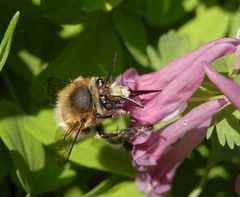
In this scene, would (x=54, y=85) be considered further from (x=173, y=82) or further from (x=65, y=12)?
(x=173, y=82)

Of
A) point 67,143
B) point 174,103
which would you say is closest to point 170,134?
point 174,103

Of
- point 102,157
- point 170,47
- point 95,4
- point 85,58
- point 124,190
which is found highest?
point 95,4

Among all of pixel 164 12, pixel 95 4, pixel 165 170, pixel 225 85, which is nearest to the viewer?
pixel 225 85

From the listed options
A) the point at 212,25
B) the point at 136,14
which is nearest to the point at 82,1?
the point at 136,14

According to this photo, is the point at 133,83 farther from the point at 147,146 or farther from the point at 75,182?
the point at 75,182

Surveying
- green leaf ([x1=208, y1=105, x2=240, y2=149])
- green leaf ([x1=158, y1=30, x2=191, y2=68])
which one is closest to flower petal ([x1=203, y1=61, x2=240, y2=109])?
green leaf ([x1=208, y1=105, x2=240, y2=149])

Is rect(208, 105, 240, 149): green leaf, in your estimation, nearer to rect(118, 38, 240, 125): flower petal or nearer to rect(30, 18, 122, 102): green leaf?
rect(118, 38, 240, 125): flower petal

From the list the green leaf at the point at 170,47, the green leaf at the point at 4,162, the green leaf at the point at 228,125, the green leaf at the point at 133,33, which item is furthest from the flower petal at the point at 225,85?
the green leaf at the point at 4,162
